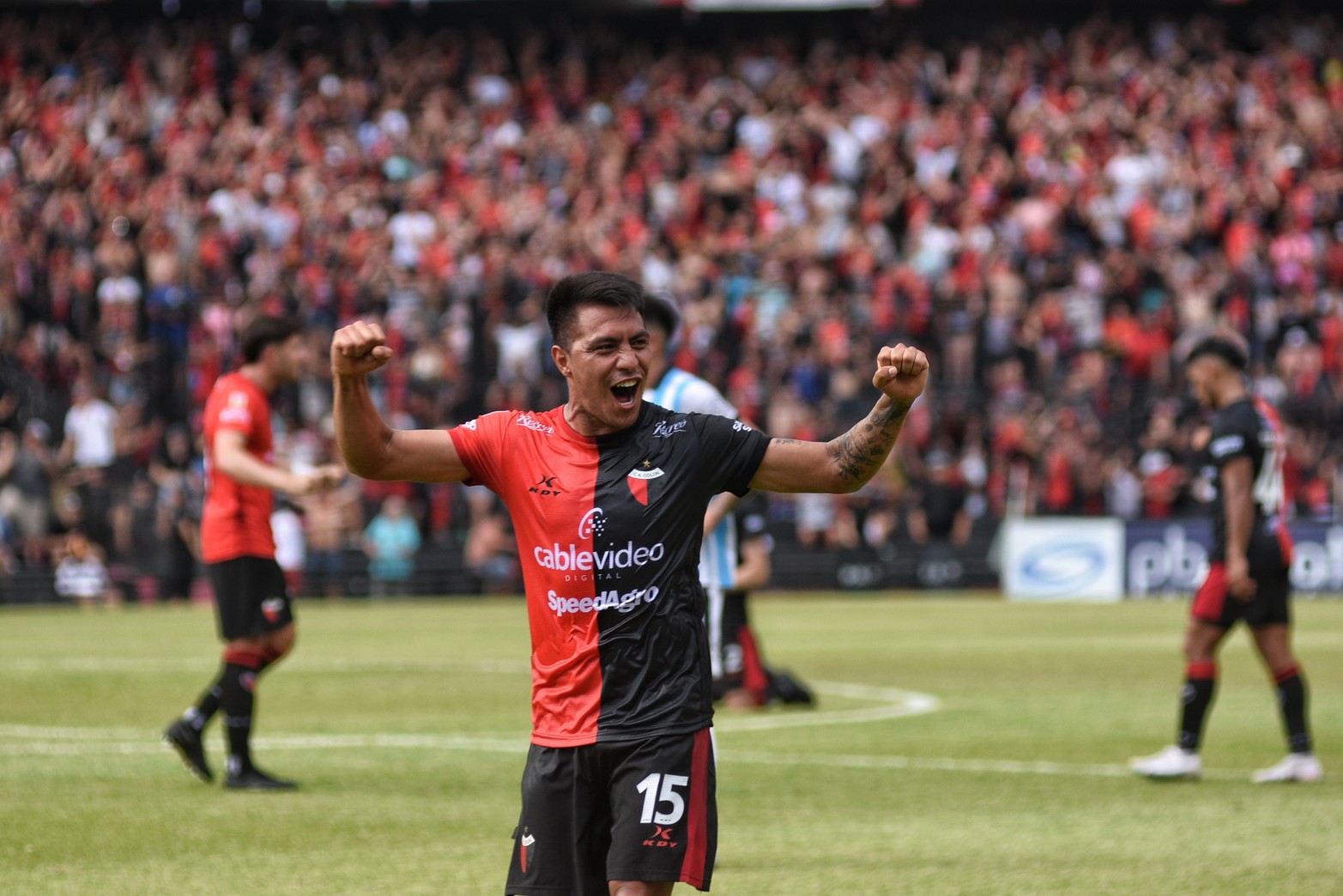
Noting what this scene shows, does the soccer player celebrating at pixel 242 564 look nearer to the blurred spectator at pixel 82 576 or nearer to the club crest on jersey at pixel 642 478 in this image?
the club crest on jersey at pixel 642 478

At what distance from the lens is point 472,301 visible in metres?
29.3

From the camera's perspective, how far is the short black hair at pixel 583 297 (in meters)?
4.95

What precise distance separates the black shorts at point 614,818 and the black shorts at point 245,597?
5.14 metres

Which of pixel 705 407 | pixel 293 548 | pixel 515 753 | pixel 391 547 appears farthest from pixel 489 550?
pixel 705 407

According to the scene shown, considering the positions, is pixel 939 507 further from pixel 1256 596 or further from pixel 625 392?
pixel 625 392

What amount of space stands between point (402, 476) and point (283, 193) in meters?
27.6


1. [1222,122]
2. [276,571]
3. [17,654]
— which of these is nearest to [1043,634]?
[17,654]

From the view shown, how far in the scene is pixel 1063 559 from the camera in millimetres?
27688

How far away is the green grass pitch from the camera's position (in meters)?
7.35

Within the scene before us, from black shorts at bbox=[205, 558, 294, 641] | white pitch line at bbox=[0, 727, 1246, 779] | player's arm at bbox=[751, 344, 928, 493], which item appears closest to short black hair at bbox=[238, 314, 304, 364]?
black shorts at bbox=[205, 558, 294, 641]

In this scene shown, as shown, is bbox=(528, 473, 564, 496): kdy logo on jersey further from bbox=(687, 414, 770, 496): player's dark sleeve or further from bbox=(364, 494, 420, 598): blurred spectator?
bbox=(364, 494, 420, 598): blurred spectator

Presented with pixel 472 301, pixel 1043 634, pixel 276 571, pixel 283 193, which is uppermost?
pixel 283 193

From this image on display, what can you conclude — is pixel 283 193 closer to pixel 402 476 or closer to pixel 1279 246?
pixel 1279 246

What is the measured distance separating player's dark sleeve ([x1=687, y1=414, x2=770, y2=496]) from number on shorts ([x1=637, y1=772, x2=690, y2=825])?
809mm
